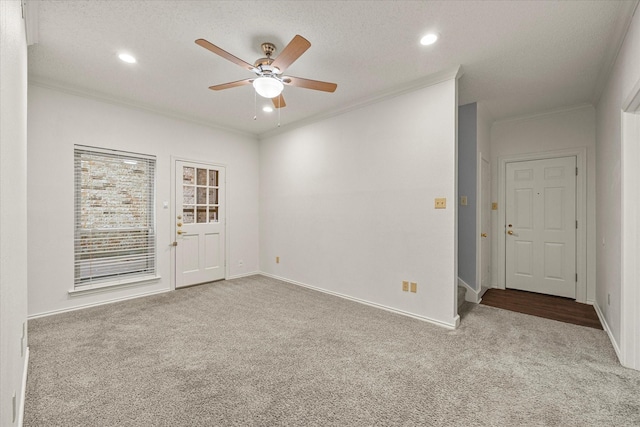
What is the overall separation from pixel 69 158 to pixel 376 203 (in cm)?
385

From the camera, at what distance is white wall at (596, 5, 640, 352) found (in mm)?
2188

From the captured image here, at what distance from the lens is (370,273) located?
3736mm

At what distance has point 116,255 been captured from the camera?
152 inches

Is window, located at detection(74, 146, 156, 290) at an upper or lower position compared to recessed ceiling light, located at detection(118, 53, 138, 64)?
lower

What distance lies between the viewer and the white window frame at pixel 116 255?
140 inches

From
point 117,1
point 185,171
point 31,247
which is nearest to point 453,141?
point 117,1

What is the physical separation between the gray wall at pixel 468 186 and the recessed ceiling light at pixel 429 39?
5.81 feet

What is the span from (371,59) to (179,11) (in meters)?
1.71

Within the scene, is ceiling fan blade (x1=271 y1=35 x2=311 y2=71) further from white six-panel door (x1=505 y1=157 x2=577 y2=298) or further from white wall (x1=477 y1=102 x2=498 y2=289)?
white six-panel door (x1=505 y1=157 x2=577 y2=298)

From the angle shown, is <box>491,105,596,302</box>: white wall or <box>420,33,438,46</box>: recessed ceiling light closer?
<box>420,33,438,46</box>: recessed ceiling light

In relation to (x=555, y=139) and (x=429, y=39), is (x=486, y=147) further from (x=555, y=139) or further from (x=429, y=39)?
(x=429, y=39)

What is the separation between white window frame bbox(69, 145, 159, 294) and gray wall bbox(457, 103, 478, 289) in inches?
176

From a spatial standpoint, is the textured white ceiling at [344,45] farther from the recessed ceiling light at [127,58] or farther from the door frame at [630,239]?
the door frame at [630,239]

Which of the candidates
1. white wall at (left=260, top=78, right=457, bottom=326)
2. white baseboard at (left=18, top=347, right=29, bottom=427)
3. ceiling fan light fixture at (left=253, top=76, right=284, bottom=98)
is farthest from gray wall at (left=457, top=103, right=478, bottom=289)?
white baseboard at (left=18, top=347, right=29, bottom=427)
